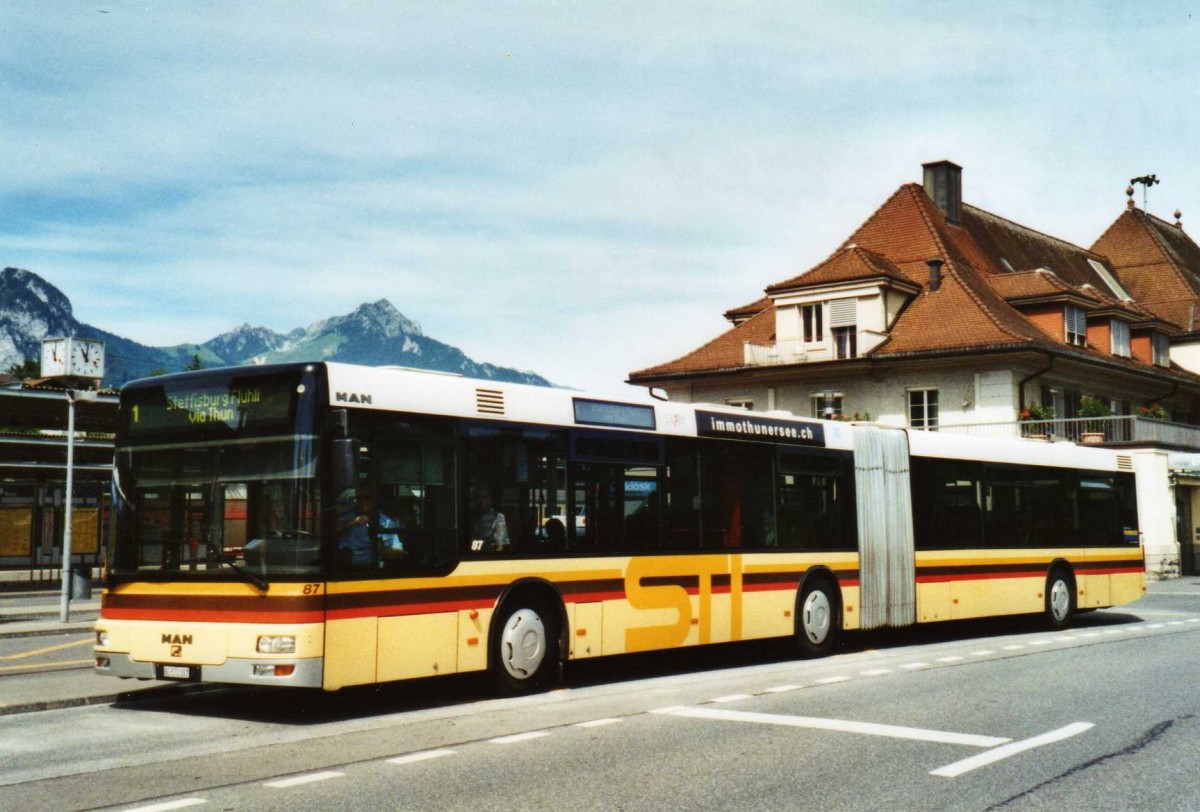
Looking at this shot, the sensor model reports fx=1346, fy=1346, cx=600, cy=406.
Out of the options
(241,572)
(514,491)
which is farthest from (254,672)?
(514,491)

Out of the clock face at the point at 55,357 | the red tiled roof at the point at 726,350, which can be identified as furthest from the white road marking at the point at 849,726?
the red tiled roof at the point at 726,350

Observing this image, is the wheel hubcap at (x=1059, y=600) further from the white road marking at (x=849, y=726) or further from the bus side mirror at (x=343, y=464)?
the bus side mirror at (x=343, y=464)

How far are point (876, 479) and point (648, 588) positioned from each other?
478 cm

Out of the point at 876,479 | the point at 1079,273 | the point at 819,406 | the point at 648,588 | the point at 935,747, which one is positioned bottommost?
the point at 935,747

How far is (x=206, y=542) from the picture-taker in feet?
34.5

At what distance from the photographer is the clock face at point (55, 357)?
24875mm

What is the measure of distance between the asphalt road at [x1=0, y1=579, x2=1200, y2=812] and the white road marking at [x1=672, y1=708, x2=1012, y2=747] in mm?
28

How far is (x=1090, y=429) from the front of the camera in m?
45.9

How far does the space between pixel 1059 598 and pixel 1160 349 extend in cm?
3911

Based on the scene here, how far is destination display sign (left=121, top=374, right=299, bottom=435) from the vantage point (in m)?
10.5

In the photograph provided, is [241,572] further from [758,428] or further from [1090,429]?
[1090,429]

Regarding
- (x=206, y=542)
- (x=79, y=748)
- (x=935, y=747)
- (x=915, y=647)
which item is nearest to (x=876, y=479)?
(x=915, y=647)

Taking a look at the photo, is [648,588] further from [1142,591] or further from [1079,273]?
[1079,273]

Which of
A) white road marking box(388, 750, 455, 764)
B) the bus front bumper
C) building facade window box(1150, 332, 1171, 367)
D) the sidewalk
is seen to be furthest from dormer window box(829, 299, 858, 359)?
white road marking box(388, 750, 455, 764)
